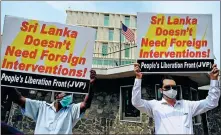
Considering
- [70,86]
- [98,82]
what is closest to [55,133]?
[70,86]

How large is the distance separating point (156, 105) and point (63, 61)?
163cm

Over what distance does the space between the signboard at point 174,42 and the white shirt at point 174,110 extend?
0.76 metres

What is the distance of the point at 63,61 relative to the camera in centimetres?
405

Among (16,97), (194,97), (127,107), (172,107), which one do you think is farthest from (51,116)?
(194,97)

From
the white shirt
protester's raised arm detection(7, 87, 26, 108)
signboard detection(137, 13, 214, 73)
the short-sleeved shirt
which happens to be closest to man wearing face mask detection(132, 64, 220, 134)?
the white shirt

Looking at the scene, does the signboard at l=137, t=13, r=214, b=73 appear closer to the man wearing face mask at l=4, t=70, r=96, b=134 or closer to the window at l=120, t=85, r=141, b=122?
the man wearing face mask at l=4, t=70, r=96, b=134

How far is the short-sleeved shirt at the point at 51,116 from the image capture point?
3256 mm

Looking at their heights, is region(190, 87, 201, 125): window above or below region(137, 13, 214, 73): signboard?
below

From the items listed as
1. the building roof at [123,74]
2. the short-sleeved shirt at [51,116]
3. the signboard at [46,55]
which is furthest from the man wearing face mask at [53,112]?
the building roof at [123,74]

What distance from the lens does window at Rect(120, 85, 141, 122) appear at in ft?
32.1

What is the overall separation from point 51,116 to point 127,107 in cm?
687

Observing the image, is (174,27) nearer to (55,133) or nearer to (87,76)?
(87,76)

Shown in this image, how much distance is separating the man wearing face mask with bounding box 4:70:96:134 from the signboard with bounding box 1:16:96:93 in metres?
0.42

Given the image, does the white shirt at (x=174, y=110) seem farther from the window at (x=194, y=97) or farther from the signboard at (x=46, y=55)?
the window at (x=194, y=97)
